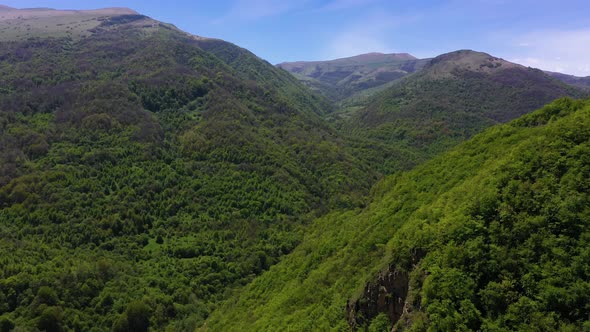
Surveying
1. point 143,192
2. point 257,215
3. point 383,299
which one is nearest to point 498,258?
point 383,299

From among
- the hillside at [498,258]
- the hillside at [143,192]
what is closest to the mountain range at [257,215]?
Result: the hillside at [498,258]

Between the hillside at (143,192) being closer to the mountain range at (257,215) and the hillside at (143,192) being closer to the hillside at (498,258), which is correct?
the mountain range at (257,215)

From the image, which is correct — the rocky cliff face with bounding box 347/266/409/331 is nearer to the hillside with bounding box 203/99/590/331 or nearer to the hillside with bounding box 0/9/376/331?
the hillside with bounding box 203/99/590/331

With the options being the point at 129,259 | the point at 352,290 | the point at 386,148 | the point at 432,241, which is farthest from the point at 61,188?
the point at 386,148

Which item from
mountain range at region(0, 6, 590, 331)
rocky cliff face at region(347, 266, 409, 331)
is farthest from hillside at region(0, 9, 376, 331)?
rocky cliff face at region(347, 266, 409, 331)

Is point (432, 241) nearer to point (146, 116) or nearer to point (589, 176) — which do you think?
point (589, 176)

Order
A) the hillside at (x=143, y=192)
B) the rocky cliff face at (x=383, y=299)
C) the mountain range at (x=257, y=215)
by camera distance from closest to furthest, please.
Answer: the mountain range at (x=257, y=215), the rocky cliff face at (x=383, y=299), the hillside at (x=143, y=192)
